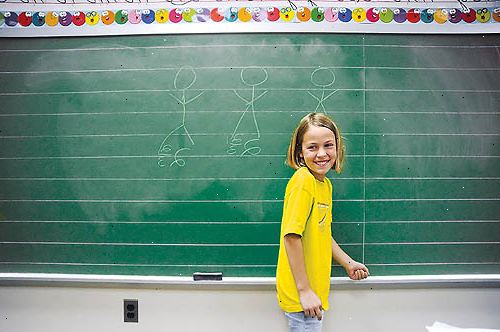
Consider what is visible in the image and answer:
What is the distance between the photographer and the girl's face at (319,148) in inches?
56.1

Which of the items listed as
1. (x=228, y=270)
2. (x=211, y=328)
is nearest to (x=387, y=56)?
(x=228, y=270)

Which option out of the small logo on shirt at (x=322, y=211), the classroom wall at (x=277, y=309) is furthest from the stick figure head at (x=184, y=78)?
the classroom wall at (x=277, y=309)

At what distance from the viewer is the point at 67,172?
1773mm

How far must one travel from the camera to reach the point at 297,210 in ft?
4.41

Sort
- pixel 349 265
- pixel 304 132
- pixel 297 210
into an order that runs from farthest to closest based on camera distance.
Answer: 1. pixel 349 265
2. pixel 304 132
3. pixel 297 210

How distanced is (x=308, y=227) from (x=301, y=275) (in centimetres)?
18

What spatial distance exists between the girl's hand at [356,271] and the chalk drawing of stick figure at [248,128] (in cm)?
67

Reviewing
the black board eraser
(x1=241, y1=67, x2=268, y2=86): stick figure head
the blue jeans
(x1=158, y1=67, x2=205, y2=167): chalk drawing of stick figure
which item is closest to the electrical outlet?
the black board eraser

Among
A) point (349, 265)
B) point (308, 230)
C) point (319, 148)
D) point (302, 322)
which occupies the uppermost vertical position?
point (319, 148)

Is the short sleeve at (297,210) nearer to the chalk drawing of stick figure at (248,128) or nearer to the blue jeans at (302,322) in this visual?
the blue jeans at (302,322)

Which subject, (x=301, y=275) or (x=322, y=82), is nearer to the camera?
(x=301, y=275)

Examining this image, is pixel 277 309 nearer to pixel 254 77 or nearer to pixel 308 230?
pixel 308 230

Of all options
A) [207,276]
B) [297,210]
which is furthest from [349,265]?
[207,276]

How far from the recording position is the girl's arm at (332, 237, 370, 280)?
1673 mm
